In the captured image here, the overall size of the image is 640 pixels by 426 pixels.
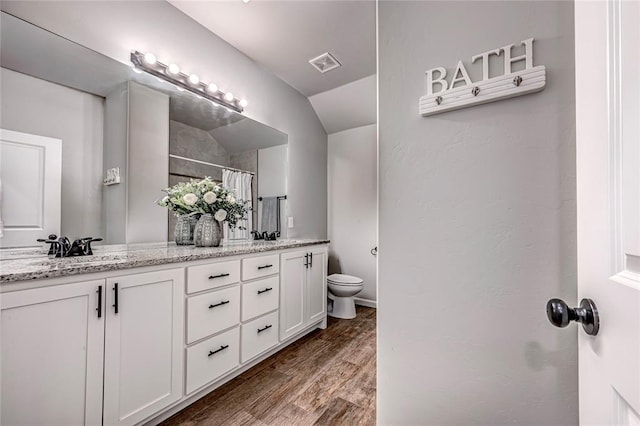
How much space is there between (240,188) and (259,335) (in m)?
1.33

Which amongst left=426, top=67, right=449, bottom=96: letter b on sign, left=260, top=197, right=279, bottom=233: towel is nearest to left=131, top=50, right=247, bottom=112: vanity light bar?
left=260, top=197, right=279, bottom=233: towel

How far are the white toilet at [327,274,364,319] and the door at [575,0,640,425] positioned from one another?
7.26 feet

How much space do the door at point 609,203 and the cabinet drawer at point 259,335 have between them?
1.61m

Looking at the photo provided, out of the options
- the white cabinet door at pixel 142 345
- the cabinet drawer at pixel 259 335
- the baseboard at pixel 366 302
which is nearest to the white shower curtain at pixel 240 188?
the cabinet drawer at pixel 259 335

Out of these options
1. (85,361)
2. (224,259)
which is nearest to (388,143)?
(224,259)

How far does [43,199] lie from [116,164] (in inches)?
15.6

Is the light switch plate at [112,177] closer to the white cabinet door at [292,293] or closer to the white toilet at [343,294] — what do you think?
the white cabinet door at [292,293]

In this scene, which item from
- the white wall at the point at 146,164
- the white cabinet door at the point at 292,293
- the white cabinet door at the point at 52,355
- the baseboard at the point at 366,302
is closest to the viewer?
the white cabinet door at the point at 52,355

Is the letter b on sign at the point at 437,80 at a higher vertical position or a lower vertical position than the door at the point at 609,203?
higher

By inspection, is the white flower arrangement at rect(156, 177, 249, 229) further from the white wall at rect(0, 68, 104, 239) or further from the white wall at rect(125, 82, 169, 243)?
the white wall at rect(0, 68, 104, 239)

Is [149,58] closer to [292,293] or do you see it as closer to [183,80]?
[183,80]

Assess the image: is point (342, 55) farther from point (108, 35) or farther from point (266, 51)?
point (108, 35)

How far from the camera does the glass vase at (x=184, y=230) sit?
1875 mm

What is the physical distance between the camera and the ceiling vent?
2.37 m
